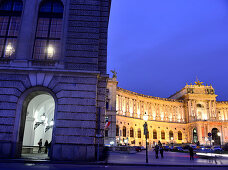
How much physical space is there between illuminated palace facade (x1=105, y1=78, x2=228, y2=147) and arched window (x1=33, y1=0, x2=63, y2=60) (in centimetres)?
5853

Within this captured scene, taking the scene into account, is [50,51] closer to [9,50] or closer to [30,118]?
[9,50]

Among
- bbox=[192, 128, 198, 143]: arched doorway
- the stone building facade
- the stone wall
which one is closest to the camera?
the stone wall

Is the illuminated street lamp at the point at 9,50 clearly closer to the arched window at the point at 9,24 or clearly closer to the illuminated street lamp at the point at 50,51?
the arched window at the point at 9,24

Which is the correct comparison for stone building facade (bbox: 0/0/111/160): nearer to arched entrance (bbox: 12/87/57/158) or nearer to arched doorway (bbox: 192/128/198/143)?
arched entrance (bbox: 12/87/57/158)

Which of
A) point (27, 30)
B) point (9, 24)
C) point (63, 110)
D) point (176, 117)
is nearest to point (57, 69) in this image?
point (63, 110)

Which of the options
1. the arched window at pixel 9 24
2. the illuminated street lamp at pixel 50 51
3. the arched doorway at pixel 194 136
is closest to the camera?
the arched window at pixel 9 24

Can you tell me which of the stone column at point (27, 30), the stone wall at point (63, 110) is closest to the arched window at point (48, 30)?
the stone column at point (27, 30)

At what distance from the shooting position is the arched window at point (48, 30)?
18.8 meters

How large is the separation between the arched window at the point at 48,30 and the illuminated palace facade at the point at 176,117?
5853 centimetres

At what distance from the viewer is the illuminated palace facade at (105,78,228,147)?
3206 inches

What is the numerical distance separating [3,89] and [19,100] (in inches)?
59.0

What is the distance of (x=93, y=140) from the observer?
54.0 ft

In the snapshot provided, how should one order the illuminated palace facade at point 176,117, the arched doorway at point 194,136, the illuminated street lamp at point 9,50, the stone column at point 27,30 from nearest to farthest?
the stone column at point 27,30
the illuminated street lamp at point 9,50
the illuminated palace facade at point 176,117
the arched doorway at point 194,136

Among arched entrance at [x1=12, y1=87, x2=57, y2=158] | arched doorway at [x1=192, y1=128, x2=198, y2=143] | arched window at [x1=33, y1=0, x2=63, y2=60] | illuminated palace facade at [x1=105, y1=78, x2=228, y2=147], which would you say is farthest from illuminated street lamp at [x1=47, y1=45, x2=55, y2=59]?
arched doorway at [x1=192, y1=128, x2=198, y2=143]
